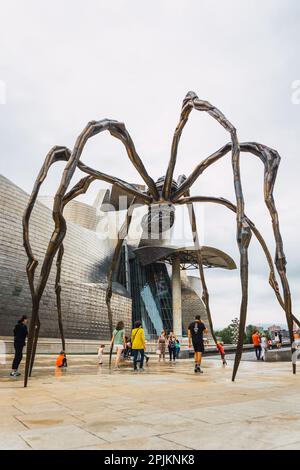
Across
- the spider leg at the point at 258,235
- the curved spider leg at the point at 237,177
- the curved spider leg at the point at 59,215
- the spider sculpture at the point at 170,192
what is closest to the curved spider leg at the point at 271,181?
the spider sculpture at the point at 170,192

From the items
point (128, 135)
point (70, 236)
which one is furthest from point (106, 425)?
point (70, 236)

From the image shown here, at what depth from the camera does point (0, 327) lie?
2133 centimetres

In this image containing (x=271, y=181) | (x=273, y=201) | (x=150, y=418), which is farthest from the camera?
(x=271, y=181)

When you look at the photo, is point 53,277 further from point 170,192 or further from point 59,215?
point 59,215

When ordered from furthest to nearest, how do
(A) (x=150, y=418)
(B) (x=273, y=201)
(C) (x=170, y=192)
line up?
1. (C) (x=170, y=192)
2. (B) (x=273, y=201)
3. (A) (x=150, y=418)

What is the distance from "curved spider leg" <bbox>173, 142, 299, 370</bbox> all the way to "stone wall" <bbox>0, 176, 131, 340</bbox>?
1733 centimetres

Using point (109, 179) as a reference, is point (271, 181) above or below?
below

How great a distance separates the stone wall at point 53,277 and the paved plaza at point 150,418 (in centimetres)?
1793

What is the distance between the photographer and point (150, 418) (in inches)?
129

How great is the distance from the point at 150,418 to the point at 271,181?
4.49 m

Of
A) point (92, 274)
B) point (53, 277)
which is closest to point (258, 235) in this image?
point (53, 277)

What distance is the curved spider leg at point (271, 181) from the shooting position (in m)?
5.89
